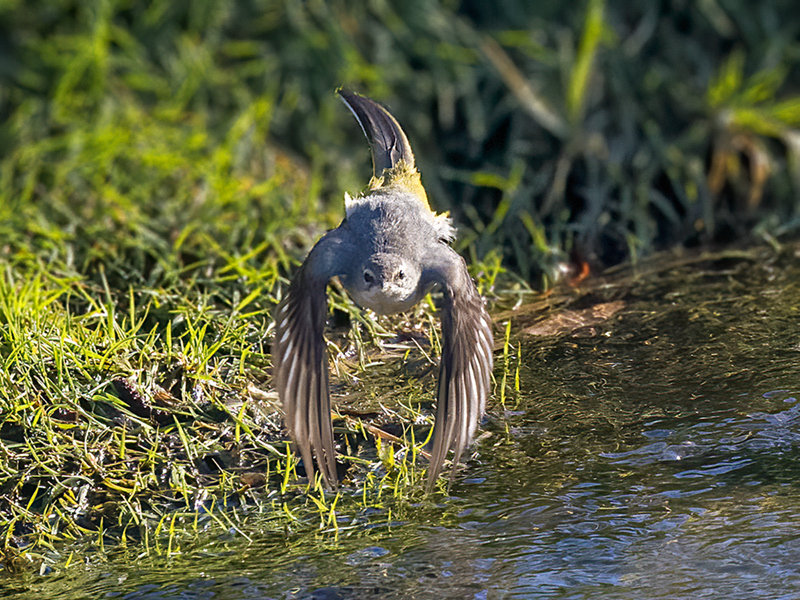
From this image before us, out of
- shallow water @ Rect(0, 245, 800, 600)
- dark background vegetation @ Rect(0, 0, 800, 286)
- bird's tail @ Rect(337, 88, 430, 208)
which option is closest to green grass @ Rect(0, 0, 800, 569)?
dark background vegetation @ Rect(0, 0, 800, 286)

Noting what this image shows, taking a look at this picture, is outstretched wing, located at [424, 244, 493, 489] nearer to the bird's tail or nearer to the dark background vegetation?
the bird's tail

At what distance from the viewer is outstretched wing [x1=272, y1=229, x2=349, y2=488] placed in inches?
125

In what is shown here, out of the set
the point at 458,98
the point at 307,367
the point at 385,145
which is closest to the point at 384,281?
the point at 307,367

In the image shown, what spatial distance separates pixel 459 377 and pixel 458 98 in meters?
3.19

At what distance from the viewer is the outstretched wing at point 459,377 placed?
3186mm

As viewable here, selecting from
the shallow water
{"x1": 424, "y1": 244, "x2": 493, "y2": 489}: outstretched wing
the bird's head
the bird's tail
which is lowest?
the shallow water

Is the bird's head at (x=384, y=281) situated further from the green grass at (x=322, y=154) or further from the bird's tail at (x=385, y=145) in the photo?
the bird's tail at (x=385, y=145)

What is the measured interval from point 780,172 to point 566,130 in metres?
1.12

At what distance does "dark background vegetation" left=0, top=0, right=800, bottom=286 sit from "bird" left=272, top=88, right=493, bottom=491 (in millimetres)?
2040

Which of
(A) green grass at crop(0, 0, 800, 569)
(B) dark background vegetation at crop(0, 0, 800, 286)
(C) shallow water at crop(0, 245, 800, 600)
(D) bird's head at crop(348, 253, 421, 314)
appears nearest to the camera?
(C) shallow water at crop(0, 245, 800, 600)

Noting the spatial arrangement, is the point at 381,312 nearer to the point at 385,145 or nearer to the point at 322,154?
the point at 385,145

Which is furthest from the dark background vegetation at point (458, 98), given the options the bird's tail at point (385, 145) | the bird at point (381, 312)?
the bird at point (381, 312)

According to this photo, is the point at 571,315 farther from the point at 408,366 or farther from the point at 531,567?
the point at 531,567

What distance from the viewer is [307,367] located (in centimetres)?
321
